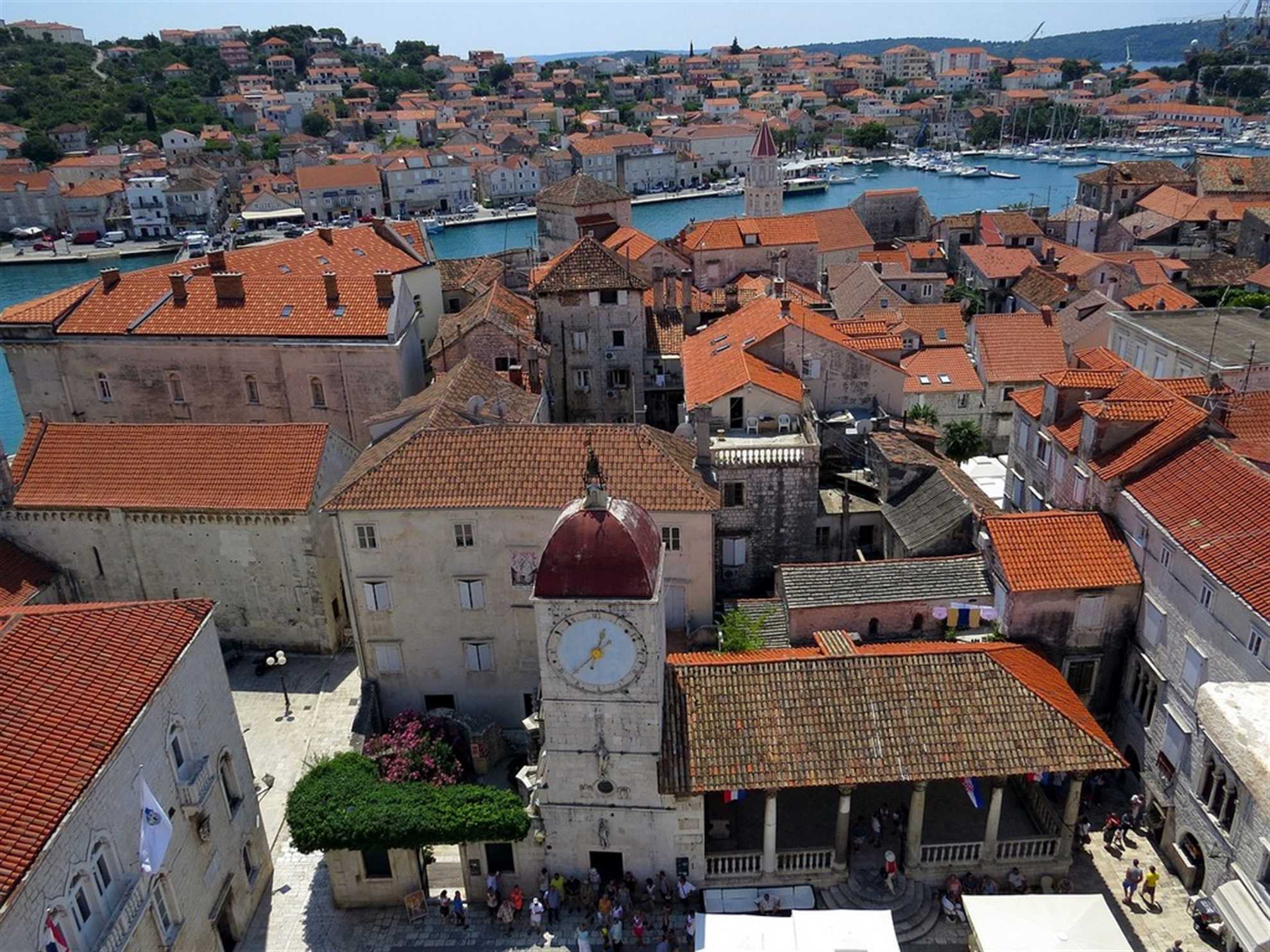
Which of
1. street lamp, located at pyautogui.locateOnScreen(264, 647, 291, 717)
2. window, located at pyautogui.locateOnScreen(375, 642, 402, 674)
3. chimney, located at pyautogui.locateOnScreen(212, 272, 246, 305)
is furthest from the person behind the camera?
chimney, located at pyautogui.locateOnScreen(212, 272, 246, 305)

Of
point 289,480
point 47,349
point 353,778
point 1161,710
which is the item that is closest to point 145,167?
point 47,349

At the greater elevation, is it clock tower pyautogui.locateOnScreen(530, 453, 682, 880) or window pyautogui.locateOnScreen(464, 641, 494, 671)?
clock tower pyautogui.locateOnScreen(530, 453, 682, 880)

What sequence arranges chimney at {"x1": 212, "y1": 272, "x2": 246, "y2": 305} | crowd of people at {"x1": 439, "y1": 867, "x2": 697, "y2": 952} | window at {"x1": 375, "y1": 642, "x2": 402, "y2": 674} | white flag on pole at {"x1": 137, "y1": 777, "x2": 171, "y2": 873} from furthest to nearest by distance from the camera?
chimney at {"x1": 212, "y1": 272, "x2": 246, "y2": 305}, window at {"x1": 375, "y1": 642, "x2": 402, "y2": 674}, crowd of people at {"x1": 439, "y1": 867, "x2": 697, "y2": 952}, white flag on pole at {"x1": 137, "y1": 777, "x2": 171, "y2": 873}

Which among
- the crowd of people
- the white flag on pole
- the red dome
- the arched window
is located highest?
the red dome

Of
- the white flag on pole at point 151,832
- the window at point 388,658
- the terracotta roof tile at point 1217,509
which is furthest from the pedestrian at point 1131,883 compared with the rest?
the white flag on pole at point 151,832

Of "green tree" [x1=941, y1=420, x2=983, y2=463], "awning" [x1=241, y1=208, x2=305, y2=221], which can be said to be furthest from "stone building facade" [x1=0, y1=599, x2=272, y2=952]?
"awning" [x1=241, y1=208, x2=305, y2=221]

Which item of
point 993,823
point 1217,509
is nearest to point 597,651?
point 993,823

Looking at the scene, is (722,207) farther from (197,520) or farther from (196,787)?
(196,787)

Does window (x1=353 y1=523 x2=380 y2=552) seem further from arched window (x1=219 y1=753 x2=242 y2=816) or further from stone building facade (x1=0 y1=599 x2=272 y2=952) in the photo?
arched window (x1=219 y1=753 x2=242 y2=816)
